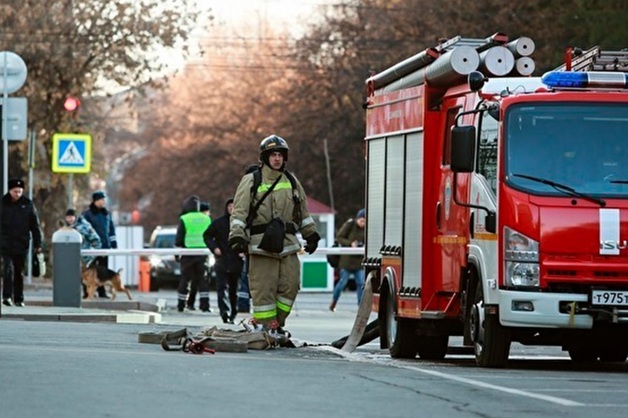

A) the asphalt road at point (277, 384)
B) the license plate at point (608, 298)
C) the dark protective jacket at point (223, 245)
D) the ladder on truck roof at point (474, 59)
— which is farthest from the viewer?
the dark protective jacket at point (223, 245)

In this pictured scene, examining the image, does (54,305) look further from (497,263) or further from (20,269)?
(497,263)

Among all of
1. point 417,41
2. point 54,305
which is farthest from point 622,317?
point 417,41

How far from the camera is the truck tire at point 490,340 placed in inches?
627

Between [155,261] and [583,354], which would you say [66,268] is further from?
[155,261]

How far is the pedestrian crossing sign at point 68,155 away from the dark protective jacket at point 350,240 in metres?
4.59

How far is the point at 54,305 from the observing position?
28.2 metres

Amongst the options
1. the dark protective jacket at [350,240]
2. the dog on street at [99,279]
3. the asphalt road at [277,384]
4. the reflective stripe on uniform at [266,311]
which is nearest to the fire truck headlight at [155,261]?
the dark protective jacket at [350,240]

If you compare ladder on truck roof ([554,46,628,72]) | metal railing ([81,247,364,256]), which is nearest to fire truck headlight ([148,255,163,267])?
metal railing ([81,247,364,256])

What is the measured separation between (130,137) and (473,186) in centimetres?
9382

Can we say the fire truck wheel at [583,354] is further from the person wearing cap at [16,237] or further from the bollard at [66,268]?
the person wearing cap at [16,237]

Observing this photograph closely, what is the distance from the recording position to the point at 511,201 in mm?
15578

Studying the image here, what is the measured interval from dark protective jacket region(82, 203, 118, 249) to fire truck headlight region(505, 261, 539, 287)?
1877 cm

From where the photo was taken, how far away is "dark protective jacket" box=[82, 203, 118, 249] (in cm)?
3378

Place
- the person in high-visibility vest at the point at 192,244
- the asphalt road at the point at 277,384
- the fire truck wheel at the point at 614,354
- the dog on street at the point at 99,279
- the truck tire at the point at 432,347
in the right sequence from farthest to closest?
the dog on street at the point at 99,279, the person in high-visibility vest at the point at 192,244, the truck tire at the point at 432,347, the fire truck wheel at the point at 614,354, the asphalt road at the point at 277,384
